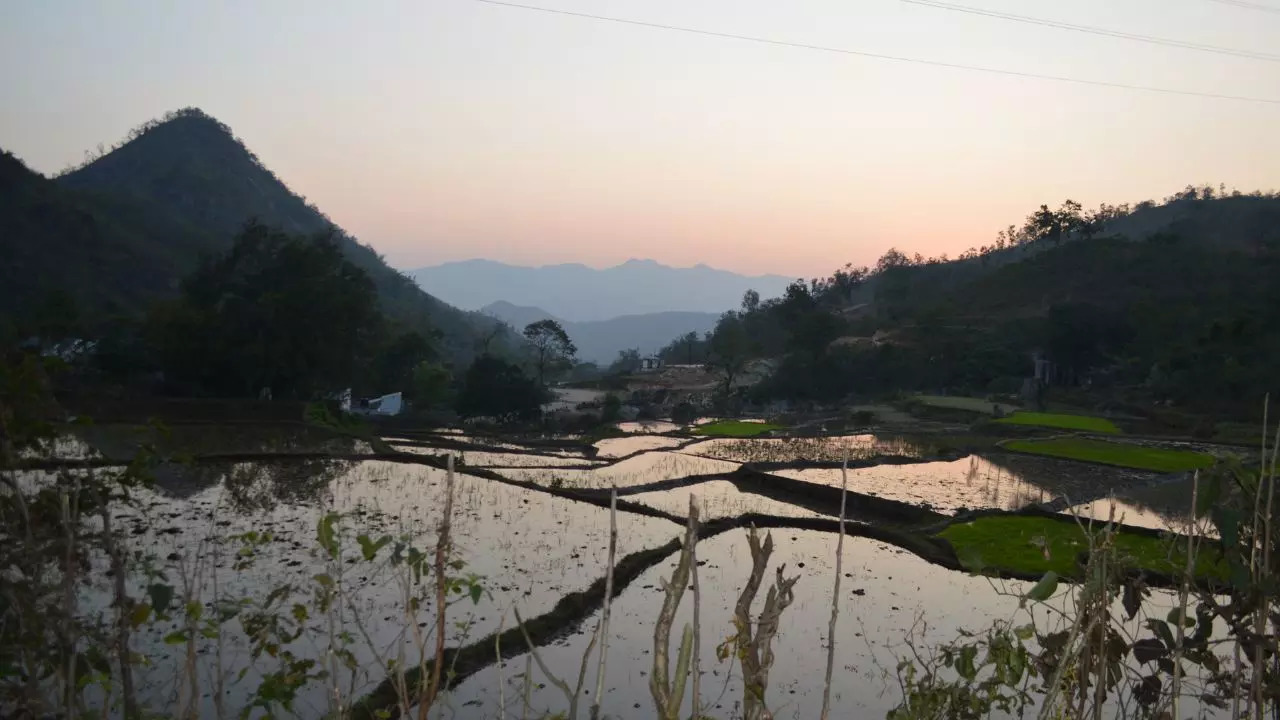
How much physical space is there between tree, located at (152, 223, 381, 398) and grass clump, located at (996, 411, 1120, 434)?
72.2 feet

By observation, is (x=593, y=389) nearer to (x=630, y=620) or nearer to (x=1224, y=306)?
(x=1224, y=306)

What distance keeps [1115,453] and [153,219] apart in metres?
52.8

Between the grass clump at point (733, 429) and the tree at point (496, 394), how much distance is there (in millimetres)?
6006

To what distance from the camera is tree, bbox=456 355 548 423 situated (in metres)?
26.7

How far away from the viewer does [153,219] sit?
48688 millimetres

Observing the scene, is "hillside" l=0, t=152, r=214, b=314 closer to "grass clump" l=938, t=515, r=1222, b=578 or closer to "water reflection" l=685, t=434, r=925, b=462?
"water reflection" l=685, t=434, r=925, b=462

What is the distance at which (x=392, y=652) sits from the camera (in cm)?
675

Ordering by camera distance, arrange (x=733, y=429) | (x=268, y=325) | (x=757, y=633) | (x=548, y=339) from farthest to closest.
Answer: (x=548, y=339) → (x=733, y=429) → (x=268, y=325) → (x=757, y=633)

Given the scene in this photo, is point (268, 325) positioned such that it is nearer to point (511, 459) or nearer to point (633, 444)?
point (511, 459)

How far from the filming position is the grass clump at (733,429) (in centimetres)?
2558

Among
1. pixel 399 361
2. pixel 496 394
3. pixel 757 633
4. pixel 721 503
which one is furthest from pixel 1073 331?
pixel 757 633

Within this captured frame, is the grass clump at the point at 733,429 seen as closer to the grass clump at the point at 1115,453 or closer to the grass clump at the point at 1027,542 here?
the grass clump at the point at 1115,453

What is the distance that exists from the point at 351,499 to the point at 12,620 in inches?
421

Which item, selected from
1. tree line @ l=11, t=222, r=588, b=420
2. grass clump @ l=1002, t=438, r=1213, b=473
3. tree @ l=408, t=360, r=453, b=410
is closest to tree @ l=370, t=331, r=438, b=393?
tree @ l=408, t=360, r=453, b=410
